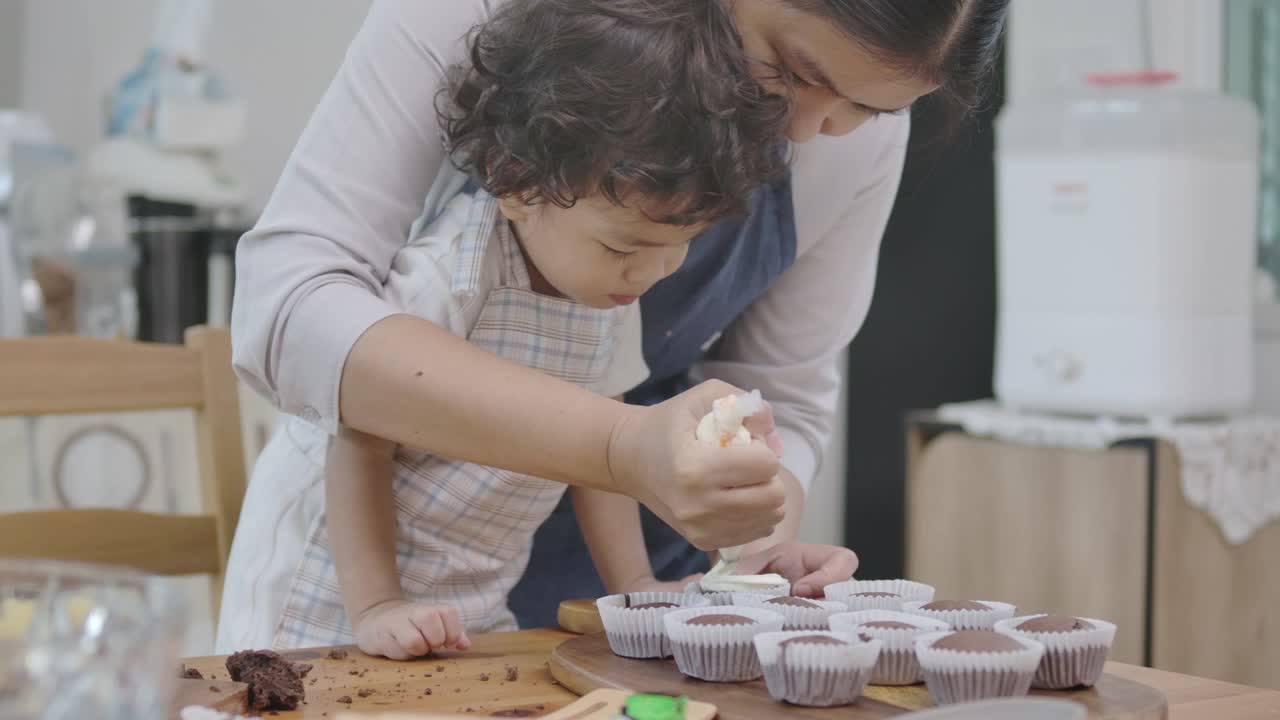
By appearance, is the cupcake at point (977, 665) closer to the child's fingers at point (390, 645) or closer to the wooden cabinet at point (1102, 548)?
the child's fingers at point (390, 645)

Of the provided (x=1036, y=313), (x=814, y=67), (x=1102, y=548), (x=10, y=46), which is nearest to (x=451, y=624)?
(x=814, y=67)

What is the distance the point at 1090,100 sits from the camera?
102 inches

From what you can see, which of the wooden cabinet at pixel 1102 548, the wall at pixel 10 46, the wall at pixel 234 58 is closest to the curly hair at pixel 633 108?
the wooden cabinet at pixel 1102 548

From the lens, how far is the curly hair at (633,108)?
3.04 feet

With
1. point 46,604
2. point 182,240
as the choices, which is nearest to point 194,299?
point 182,240

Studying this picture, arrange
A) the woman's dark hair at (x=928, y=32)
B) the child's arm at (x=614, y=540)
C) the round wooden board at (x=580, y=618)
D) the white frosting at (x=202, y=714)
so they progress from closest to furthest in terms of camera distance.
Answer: the white frosting at (x=202, y=714) < the woman's dark hair at (x=928, y=32) < the round wooden board at (x=580, y=618) < the child's arm at (x=614, y=540)

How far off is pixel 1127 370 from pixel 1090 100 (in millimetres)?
533

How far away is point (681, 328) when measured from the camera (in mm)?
1230

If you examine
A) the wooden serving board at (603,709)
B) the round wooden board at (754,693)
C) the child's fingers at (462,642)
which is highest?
the wooden serving board at (603,709)

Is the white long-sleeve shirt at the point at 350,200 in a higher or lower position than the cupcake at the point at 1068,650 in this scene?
higher

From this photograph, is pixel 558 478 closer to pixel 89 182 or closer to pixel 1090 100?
pixel 1090 100

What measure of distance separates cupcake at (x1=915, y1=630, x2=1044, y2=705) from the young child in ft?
0.95

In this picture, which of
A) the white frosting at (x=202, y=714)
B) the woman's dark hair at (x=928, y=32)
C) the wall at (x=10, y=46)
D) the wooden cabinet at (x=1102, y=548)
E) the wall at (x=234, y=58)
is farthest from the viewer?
the wall at (x=10, y=46)

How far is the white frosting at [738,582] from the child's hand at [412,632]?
6.8 inches
